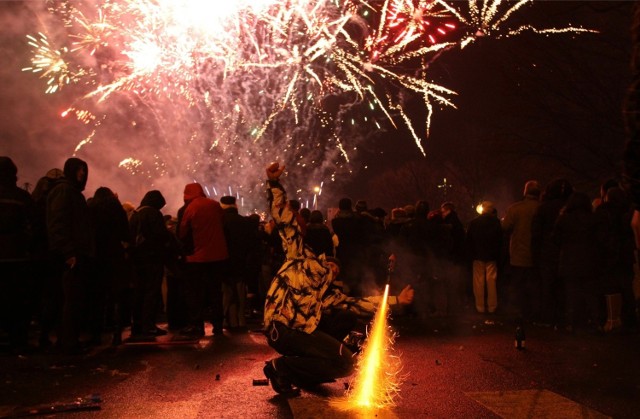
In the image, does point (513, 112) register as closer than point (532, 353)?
No

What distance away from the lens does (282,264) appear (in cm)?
1058

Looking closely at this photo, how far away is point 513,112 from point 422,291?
71.9 ft

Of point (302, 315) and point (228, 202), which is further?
point (228, 202)

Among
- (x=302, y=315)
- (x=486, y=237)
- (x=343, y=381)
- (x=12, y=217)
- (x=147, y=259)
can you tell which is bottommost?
(x=343, y=381)

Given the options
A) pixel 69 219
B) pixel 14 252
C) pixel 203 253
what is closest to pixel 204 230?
pixel 203 253

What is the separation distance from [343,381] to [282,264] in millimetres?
3016

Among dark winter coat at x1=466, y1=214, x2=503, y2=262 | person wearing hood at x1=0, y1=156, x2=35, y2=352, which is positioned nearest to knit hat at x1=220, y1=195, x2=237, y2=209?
person wearing hood at x1=0, y1=156, x2=35, y2=352

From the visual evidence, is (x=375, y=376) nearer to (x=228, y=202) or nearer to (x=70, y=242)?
(x=70, y=242)

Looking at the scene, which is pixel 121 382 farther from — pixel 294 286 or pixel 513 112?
pixel 513 112

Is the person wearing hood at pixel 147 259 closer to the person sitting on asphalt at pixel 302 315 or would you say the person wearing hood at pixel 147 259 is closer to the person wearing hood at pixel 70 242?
the person wearing hood at pixel 70 242

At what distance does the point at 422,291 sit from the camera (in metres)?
13.8

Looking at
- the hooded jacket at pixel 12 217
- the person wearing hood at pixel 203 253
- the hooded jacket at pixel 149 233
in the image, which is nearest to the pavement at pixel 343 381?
the person wearing hood at pixel 203 253

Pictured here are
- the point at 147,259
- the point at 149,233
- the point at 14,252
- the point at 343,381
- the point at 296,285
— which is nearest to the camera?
the point at 296,285

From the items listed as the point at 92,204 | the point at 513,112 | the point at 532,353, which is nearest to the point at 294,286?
the point at 532,353
